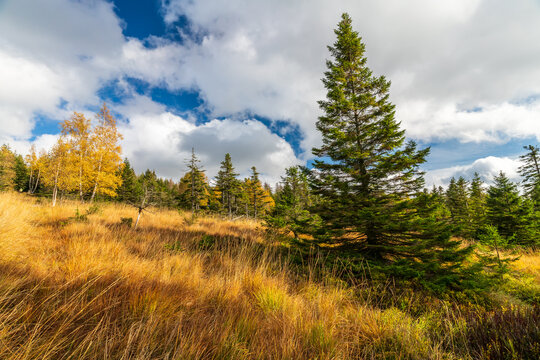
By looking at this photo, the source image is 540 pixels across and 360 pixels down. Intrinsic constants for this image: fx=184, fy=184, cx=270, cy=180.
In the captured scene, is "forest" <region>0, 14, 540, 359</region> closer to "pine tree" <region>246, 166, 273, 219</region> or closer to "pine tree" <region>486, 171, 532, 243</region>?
"pine tree" <region>486, 171, 532, 243</region>

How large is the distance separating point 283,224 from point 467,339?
19.5 feet

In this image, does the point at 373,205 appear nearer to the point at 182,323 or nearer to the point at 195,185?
the point at 182,323

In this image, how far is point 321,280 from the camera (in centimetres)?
458

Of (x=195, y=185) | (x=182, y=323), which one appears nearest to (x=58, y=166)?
(x=195, y=185)

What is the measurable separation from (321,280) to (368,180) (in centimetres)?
323

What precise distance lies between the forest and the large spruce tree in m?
0.04

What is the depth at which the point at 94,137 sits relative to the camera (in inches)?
665

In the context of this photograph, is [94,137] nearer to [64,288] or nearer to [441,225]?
[64,288]

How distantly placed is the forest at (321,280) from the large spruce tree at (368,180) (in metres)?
0.04

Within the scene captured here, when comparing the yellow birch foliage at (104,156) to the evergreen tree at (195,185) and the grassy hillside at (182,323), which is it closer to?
the evergreen tree at (195,185)

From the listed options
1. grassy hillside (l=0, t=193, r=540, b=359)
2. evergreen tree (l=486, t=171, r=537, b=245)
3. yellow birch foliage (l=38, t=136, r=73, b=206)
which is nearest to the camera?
grassy hillside (l=0, t=193, r=540, b=359)

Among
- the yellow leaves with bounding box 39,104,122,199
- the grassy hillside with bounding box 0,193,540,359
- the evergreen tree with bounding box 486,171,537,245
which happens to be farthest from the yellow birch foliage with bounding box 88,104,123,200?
the evergreen tree with bounding box 486,171,537,245

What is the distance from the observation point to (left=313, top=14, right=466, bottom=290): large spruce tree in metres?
4.83

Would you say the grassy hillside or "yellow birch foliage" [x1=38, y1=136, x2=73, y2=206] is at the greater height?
"yellow birch foliage" [x1=38, y1=136, x2=73, y2=206]
